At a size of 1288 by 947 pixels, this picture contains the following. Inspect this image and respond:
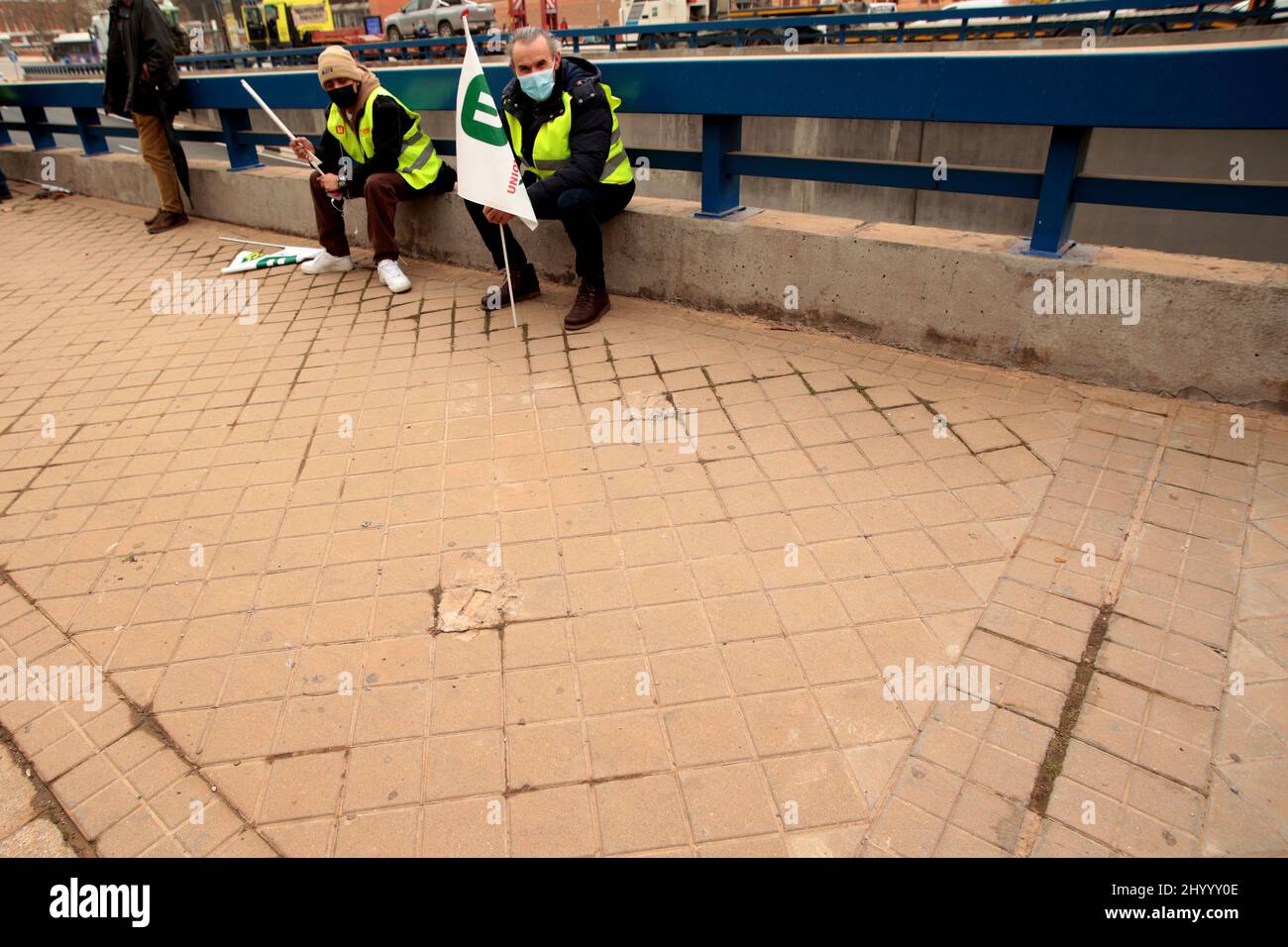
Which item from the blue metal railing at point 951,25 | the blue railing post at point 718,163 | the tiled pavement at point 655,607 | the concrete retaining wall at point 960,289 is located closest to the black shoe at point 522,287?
the concrete retaining wall at point 960,289

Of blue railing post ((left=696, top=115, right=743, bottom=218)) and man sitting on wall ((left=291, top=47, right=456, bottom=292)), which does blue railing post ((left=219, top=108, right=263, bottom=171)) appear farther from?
blue railing post ((left=696, top=115, right=743, bottom=218))

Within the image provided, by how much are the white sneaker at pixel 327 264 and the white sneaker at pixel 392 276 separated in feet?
1.82

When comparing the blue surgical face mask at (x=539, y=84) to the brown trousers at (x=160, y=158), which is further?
the brown trousers at (x=160, y=158)

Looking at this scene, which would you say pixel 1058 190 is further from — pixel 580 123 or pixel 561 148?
pixel 561 148

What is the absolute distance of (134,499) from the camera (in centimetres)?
331

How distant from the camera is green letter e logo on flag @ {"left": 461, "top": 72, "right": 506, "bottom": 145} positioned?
13.6ft

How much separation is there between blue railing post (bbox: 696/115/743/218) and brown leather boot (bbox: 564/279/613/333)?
2.54ft

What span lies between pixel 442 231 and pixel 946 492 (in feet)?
14.0

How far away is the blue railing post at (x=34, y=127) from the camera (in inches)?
347

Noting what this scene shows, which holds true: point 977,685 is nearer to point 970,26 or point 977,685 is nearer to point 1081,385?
point 1081,385

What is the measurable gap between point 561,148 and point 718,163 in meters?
0.90

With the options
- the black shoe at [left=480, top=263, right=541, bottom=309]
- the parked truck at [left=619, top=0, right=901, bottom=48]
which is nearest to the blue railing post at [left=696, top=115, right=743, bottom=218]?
the black shoe at [left=480, top=263, right=541, bottom=309]

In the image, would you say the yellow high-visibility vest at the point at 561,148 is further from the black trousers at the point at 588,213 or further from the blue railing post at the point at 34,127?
the blue railing post at the point at 34,127
